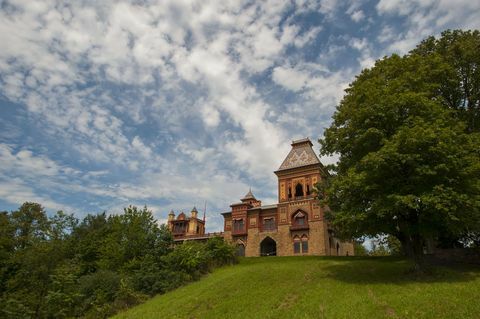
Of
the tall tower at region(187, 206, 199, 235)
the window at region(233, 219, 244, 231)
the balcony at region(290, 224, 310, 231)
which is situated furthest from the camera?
the tall tower at region(187, 206, 199, 235)

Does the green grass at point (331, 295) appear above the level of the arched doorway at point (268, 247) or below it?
below

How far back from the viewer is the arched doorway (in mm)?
52781

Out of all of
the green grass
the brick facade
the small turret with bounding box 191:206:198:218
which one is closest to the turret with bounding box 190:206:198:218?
the small turret with bounding box 191:206:198:218

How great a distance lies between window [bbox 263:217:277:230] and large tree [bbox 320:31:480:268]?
98.2 feet

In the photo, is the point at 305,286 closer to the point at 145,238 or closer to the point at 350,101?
the point at 350,101

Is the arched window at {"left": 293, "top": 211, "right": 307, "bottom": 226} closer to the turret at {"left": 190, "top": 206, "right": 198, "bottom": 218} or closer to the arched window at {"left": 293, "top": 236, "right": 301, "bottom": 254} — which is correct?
the arched window at {"left": 293, "top": 236, "right": 301, "bottom": 254}

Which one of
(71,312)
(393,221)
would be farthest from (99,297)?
(393,221)

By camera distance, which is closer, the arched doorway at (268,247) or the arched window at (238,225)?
the arched doorway at (268,247)

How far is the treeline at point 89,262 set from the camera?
2842cm

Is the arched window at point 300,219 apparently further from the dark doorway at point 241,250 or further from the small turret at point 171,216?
the small turret at point 171,216

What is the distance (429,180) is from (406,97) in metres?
5.01

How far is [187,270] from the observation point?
30.5 metres

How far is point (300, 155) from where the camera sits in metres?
54.4

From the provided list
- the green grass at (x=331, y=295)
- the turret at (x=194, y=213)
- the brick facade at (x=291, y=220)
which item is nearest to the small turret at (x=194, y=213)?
the turret at (x=194, y=213)
